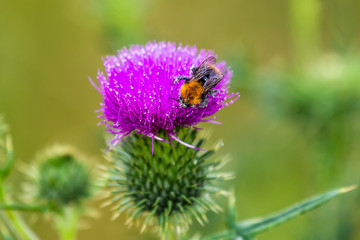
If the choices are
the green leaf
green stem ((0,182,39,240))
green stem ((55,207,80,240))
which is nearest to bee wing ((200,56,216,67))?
the green leaf

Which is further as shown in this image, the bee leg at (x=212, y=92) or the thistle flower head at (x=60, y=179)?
the thistle flower head at (x=60, y=179)

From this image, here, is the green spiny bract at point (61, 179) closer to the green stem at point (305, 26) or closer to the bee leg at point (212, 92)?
the bee leg at point (212, 92)

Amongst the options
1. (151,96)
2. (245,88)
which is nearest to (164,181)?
(151,96)

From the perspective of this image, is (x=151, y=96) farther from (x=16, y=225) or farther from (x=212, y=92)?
(x=16, y=225)

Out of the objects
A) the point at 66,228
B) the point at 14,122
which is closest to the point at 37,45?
the point at 14,122

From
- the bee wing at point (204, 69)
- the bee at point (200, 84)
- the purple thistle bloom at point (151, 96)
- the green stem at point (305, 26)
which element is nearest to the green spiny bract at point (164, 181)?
the purple thistle bloom at point (151, 96)

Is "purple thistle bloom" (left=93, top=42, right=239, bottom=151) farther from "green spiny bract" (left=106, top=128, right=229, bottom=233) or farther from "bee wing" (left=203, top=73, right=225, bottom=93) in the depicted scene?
"green spiny bract" (left=106, top=128, right=229, bottom=233)
